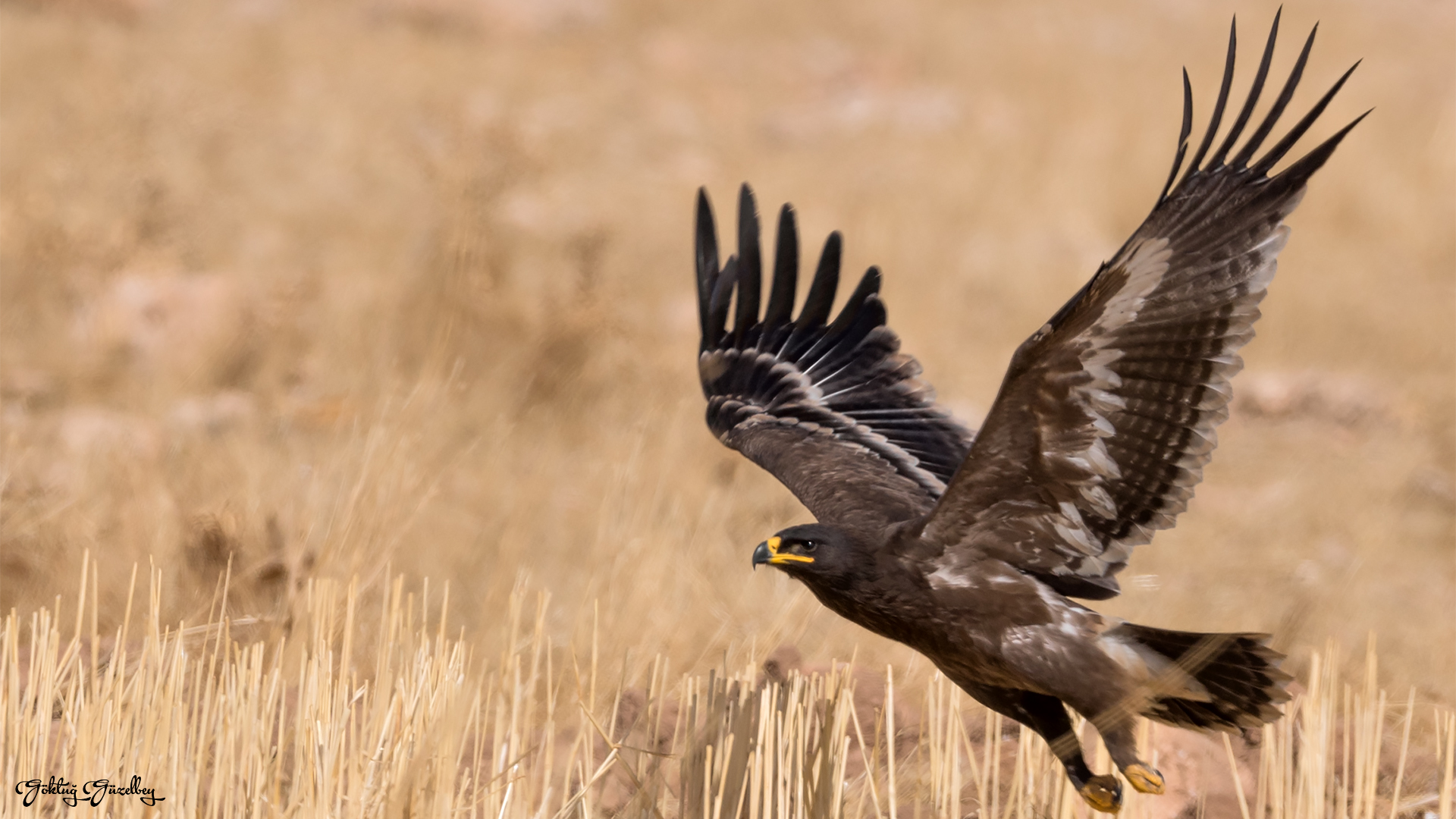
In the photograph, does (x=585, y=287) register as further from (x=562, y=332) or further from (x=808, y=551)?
(x=808, y=551)

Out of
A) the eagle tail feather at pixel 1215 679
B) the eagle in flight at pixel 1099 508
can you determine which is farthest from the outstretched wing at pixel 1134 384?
the eagle tail feather at pixel 1215 679

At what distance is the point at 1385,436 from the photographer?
11172 mm

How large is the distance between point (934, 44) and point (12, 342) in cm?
1521

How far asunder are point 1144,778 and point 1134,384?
1.07 metres

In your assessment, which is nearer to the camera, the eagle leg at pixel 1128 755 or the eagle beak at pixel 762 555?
the eagle leg at pixel 1128 755

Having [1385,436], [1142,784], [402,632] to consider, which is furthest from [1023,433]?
[1385,436]

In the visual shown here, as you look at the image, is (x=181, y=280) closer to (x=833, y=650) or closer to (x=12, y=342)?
(x=12, y=342)

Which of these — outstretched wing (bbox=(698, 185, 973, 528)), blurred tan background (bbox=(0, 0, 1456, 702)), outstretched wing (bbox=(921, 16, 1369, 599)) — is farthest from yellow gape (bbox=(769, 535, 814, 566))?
outstretched wing (bbox=(698, 185, 973, 528))

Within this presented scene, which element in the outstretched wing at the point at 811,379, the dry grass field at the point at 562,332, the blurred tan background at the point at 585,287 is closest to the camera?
the outstretched wing at the point at 811,379

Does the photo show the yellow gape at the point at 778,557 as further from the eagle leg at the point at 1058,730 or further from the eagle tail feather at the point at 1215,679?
the eagle tail feather at the point at 1215,679

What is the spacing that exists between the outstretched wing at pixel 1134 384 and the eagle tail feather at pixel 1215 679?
0.28 metres

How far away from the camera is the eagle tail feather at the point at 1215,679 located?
365 cm

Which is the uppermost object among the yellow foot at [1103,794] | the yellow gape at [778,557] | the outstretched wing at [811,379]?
the outstretched wing at [811,379]

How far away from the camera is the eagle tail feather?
365cm
